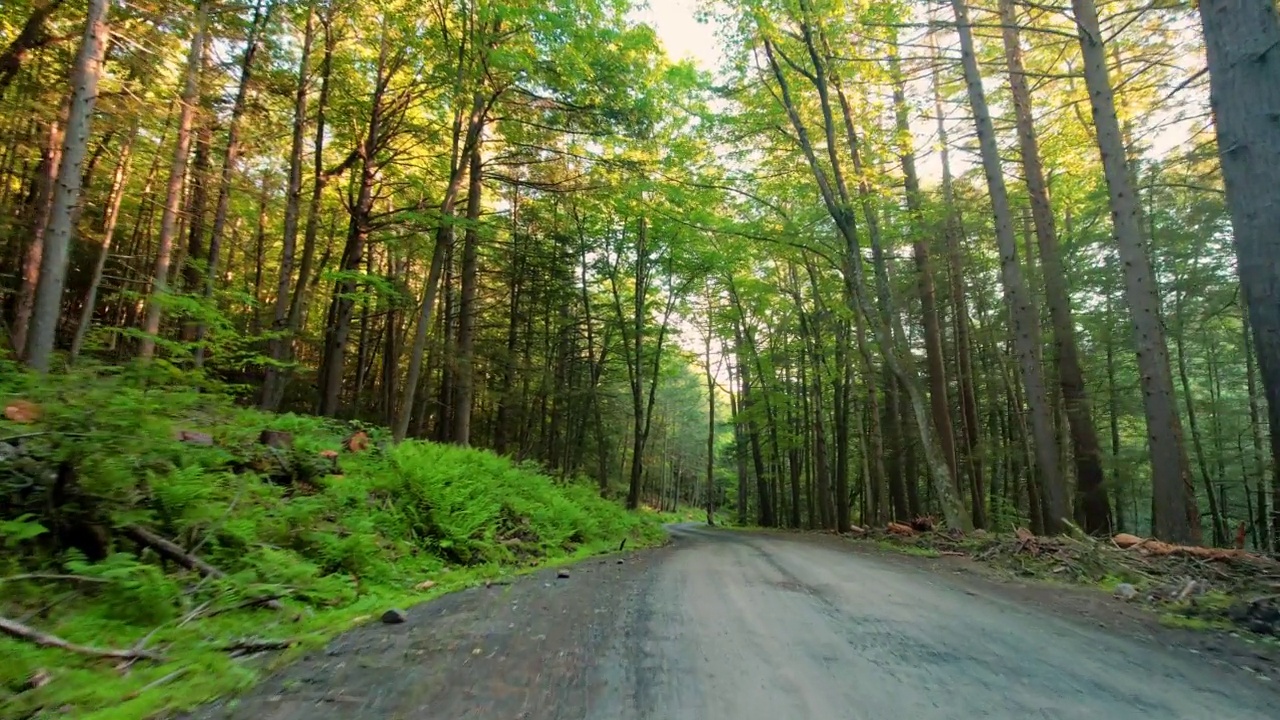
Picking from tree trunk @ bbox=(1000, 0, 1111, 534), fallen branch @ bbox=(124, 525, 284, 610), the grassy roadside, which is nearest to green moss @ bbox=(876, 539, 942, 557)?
the grassy roadside

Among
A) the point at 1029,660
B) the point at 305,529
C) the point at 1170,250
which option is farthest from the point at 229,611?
the point at 1170,250

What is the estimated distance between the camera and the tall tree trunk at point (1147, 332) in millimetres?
8141

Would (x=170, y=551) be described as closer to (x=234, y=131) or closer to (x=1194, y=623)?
Result: (x=1194, y=623)

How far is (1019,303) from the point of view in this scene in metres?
11.0

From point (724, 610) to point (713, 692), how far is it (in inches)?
73.2

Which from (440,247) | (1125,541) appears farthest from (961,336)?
(440,247)

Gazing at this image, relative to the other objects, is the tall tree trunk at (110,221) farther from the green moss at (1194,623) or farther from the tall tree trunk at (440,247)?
the green moss at (1194,623)

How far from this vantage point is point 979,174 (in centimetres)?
1795

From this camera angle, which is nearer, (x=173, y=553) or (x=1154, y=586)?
(x=173, y=553)

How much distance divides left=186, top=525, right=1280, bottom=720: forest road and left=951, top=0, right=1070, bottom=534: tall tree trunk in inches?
274

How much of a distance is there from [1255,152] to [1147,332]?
4.06 m

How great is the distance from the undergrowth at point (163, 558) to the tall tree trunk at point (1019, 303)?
9.34 metres

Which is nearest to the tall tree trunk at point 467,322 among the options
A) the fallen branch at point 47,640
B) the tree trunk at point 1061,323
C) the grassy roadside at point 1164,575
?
the grassy roadside at point 1164,575

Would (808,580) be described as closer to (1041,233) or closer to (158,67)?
(1041,233)
